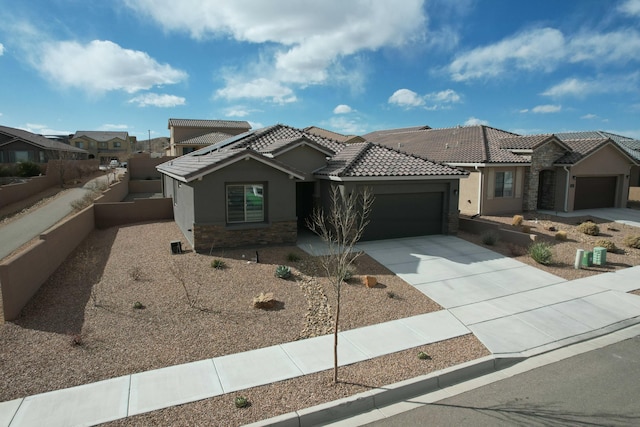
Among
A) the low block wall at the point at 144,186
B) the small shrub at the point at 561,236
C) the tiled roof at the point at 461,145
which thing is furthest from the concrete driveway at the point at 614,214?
the low block wall at the point at 144,186

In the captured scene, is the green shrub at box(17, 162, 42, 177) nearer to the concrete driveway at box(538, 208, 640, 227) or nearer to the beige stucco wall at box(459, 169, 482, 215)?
the beige stucco wall at box(459, 169, 482, 215)

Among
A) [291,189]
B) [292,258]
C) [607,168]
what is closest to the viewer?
[292,258]

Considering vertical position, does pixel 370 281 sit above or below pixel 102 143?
below

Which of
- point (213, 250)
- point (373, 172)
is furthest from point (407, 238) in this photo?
point (213, 250)

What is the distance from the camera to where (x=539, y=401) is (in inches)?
263

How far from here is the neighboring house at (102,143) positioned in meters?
90.2

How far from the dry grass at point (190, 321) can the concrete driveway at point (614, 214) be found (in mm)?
16851

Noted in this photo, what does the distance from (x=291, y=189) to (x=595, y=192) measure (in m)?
22.0

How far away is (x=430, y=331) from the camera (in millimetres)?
9094

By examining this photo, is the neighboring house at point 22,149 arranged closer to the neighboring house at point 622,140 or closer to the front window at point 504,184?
the front window at point 504,184

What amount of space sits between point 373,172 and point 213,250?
6.85 meters

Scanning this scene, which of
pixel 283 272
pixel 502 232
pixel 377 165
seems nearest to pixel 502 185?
pixel 502 232

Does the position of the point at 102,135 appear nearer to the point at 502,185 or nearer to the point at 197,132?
the point at 197,132

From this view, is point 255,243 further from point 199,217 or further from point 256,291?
point 256,291
